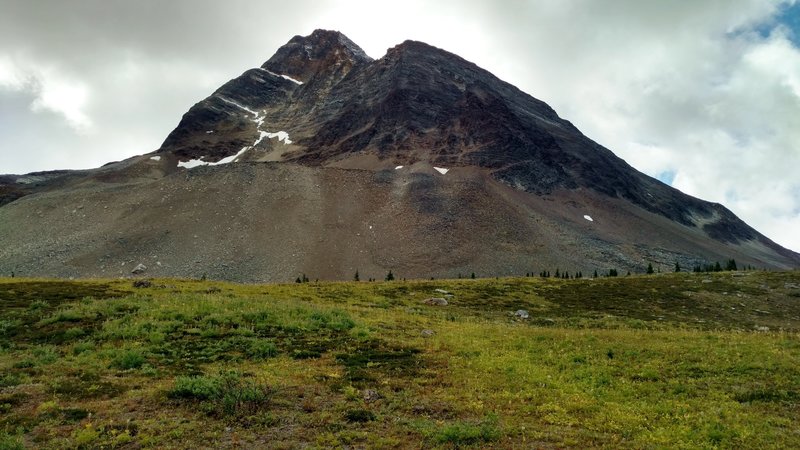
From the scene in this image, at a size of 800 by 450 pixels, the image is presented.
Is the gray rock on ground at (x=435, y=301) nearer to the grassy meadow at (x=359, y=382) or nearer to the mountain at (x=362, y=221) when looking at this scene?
the grassy meadow at (x=359, y=382)

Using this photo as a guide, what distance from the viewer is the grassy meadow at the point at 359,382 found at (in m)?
14.1

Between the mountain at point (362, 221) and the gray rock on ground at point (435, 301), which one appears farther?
the mountain at point (362, 221)

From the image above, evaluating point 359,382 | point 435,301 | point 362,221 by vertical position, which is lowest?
point 359,382

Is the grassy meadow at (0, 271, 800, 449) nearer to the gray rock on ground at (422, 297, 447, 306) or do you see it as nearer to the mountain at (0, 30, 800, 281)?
the gray rock on ground at (422, 297, 447, 306)

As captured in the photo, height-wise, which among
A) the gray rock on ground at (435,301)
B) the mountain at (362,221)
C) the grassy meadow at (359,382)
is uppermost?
the mountain at (362,221)

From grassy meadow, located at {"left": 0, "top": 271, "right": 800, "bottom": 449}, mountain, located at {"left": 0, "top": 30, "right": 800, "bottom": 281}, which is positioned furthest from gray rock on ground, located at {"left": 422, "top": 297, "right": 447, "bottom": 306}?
mountain, located at {"left": 0, "top": 30, "right": 800, "bottom": 281}

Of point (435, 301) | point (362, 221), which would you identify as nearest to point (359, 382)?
point (435, 301)

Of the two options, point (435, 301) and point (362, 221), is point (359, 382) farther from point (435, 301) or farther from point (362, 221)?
point (362, 221)

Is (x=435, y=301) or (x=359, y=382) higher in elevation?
(x=435, y=301)

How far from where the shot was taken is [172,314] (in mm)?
28844

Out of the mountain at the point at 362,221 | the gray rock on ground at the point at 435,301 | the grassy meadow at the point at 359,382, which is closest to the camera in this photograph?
the grassy meadow at the point at 359,382

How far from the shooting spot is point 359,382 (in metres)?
18.9

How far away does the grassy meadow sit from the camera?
14062 millimetres

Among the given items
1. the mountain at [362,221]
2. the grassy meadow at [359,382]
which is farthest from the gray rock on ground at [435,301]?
the mountain at [362,221]
